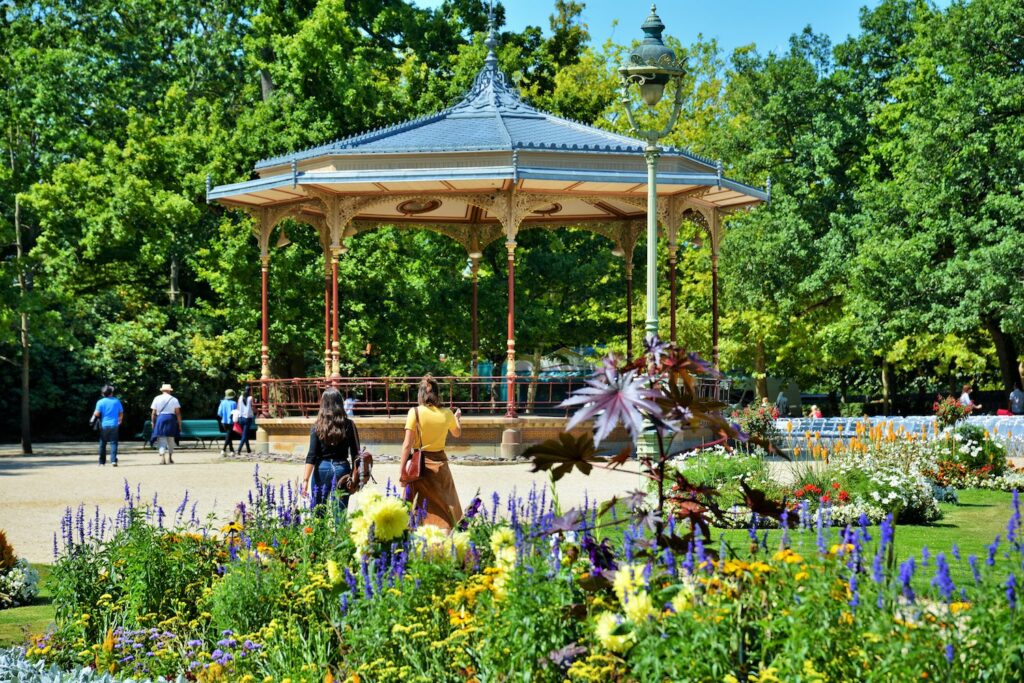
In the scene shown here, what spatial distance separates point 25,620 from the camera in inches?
323

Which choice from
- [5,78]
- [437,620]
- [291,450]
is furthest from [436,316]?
[437,620]

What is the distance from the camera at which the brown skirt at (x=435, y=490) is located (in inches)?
385

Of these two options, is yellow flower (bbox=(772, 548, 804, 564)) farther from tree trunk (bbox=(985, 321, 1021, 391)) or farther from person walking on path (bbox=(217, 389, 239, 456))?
tree trunk (bbox=(985, 321, 1021, 391))

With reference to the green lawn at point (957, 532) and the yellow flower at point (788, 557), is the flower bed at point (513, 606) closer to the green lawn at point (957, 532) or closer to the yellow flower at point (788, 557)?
Answer: the yellow flower at point (788, 557)

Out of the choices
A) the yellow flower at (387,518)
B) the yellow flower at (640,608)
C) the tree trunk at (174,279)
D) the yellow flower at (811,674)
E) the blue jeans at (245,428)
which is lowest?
the blue jeans at (245,428)

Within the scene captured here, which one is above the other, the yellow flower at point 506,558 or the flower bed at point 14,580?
the yellow flower at point 506,558

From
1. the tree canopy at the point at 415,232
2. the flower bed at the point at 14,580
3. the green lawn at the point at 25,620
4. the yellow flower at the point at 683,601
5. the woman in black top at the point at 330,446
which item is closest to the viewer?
the yellow flower at the point at 683,601

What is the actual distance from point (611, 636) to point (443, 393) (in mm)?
19016

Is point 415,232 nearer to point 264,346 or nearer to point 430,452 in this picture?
point 264,346

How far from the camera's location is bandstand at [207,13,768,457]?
69.8 ft

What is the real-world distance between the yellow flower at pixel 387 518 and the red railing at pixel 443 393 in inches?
603

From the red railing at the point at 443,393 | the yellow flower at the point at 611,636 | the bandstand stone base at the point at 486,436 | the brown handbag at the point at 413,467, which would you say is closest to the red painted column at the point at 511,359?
the red railing at the point at 443,393

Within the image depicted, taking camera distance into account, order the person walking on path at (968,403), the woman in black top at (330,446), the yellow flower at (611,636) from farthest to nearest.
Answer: the person walking on path at (968,403), the woman in black top at (330,446), the yellow flower at (611,636)

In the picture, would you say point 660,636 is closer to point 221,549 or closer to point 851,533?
point 851,533
